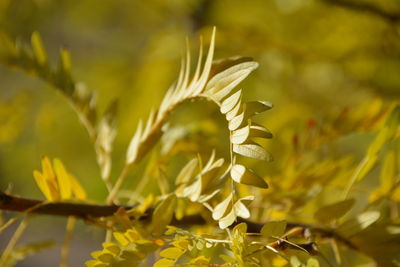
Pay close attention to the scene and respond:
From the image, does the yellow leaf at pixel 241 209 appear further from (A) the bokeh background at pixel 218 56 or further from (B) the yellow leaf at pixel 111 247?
(A) the bokeh background at pixel 218 56

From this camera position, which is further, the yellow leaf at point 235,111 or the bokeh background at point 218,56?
the bokeh background at point 218,56

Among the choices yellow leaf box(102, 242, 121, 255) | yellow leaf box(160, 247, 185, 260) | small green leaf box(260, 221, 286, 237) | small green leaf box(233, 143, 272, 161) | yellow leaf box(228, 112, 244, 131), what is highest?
yellow leaf box(228, 112, 244, 131)

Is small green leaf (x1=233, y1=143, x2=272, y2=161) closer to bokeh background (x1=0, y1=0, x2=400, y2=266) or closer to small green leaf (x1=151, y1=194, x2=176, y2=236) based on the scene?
small green leaf (x1=151, y1=194, x2=176, y2=236)

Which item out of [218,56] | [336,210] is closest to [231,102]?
[336,210]

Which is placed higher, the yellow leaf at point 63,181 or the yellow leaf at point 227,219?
the yellow leaf at point 227,219

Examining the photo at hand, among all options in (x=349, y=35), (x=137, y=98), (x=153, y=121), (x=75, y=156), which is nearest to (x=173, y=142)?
(x=153, y=121)

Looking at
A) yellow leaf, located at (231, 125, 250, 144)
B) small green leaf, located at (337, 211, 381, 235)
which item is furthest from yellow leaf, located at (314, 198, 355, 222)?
yellow leaf, located at (231, 125, 250, 144)

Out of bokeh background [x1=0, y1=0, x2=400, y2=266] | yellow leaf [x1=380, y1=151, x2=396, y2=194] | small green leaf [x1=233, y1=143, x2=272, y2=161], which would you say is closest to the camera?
small green leaf [x1=233, y1=143, x2=272, y2=161]

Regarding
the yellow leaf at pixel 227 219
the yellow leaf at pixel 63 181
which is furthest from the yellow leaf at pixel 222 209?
the yellow leaf at pixel 63 181
